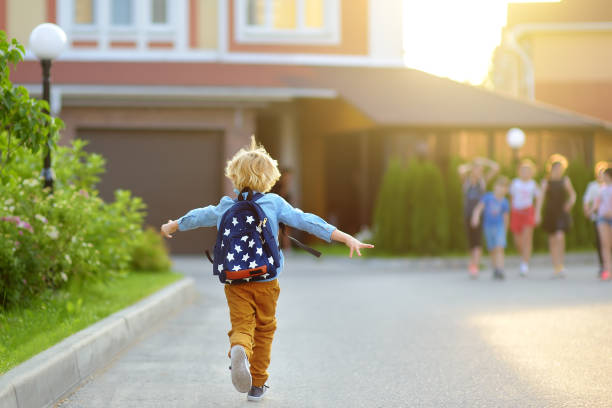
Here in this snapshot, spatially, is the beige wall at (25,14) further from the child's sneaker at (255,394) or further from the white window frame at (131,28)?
the child's sneaker at (255,394)

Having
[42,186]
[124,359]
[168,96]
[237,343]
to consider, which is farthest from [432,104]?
[237,343]

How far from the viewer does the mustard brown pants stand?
214 inches

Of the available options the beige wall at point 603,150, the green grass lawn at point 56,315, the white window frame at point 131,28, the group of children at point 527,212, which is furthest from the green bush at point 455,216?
the beige wall at point 603,150

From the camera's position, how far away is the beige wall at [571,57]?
35.0 meters

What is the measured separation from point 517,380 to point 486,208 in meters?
8.38

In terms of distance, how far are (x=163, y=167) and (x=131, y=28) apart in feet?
11.8

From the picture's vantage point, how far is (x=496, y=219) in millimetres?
14164

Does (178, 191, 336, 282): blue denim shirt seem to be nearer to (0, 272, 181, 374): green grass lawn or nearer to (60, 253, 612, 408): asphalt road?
(60, 253, 612, 408): asphalt road

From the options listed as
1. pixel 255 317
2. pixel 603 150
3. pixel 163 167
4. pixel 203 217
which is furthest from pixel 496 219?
pixel 603 150

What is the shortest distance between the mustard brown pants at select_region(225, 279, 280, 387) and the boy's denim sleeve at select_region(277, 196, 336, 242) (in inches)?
15.6

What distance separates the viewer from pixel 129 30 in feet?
69.9

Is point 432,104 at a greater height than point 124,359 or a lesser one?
greater

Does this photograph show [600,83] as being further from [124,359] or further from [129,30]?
[124,359]

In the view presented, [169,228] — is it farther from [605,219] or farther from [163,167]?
[163,167]
